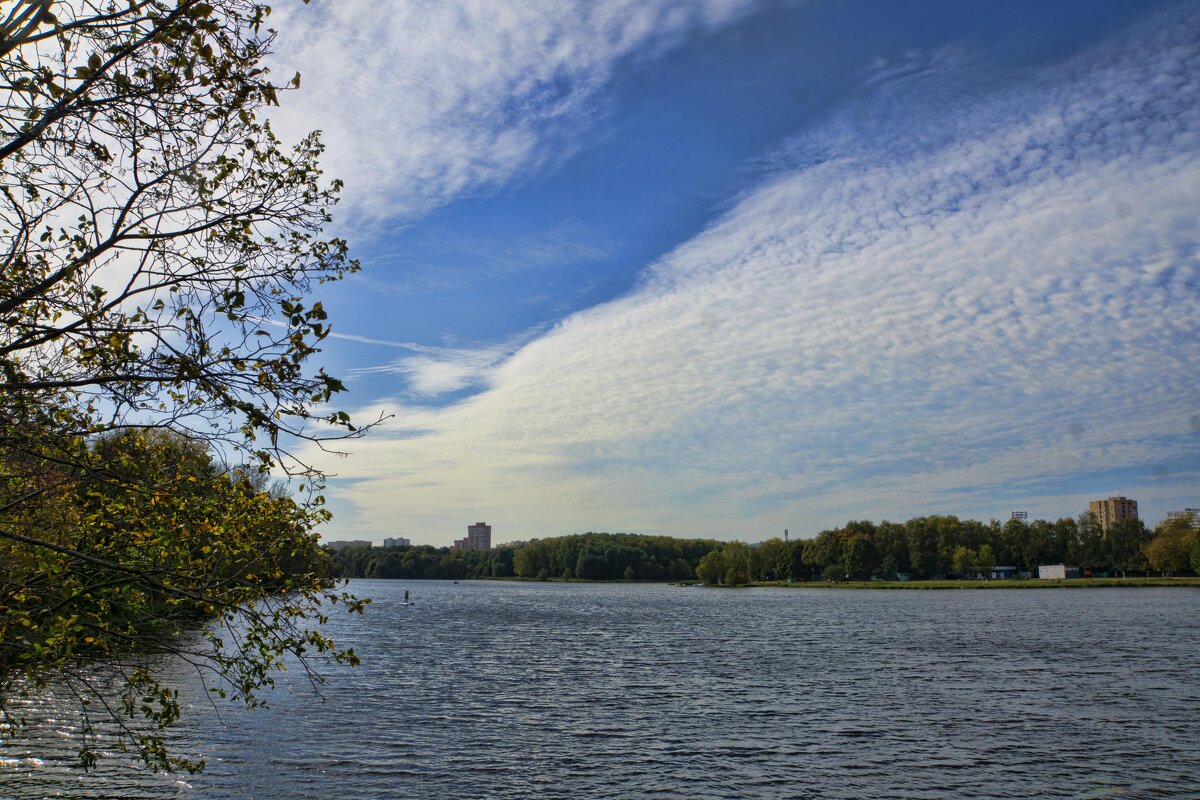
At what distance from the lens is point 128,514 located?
1169cm

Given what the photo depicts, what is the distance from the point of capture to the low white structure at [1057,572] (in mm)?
192125

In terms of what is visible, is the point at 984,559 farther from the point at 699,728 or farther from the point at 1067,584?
the point at 699,728

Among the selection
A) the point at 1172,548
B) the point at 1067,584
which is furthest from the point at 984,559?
the point at 1172,548

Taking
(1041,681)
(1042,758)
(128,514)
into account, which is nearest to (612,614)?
(1041,681)

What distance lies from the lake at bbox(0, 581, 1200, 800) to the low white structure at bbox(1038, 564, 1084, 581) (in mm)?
148796

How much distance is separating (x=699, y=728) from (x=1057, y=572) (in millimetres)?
193524

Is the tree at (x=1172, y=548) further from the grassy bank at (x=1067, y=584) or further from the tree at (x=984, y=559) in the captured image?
the tree at (x=984, y=559)

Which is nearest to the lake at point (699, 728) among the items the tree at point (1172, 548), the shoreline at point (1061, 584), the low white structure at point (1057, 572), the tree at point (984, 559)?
the shoreline at point (1061, 584)

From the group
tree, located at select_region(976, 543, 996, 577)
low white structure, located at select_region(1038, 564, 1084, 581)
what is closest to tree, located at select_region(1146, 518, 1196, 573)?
low white structure, located at select_region(1038, 564, 1084, 581)

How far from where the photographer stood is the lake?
23.0 m

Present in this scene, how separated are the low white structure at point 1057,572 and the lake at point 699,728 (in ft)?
488

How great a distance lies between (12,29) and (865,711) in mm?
34885

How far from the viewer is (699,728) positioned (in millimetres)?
30578

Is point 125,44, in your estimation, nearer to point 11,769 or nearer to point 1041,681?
point 11,769
